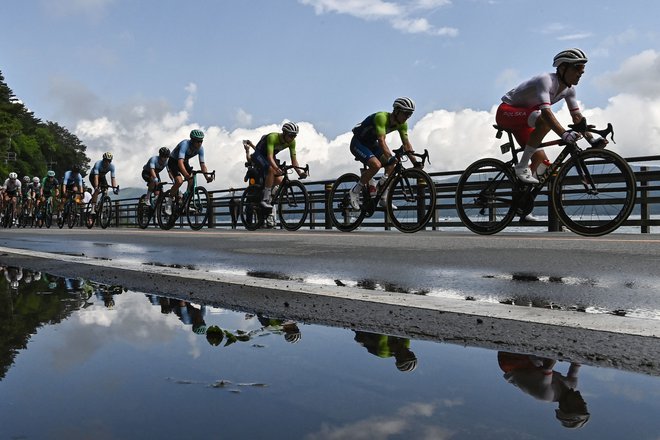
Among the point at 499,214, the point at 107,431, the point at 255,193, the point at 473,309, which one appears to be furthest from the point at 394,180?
the point at 107,431

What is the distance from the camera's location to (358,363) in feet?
6.92

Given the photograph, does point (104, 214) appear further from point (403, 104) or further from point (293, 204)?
point (403, 104)

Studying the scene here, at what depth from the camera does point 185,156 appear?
627 inches

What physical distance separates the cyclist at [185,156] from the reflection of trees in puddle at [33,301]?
34.2ft

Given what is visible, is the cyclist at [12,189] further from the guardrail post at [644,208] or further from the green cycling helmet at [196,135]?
the guardrail post at [644,208]

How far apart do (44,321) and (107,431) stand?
169 cm

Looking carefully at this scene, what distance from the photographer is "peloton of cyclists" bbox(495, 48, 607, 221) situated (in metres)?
7.86

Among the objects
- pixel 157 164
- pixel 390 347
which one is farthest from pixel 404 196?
pixel 157 164

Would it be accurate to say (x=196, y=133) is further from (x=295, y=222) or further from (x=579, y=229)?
(x=579, y=229)

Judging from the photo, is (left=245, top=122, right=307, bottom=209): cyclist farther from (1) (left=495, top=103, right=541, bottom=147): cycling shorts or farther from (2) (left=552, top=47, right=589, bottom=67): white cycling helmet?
(2) (left=552, top=47, right=589, bottom=67): white cycling helmet

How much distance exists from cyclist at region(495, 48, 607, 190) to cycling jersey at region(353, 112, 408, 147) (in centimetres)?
226

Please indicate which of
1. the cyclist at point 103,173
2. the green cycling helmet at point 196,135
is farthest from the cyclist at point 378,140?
the cyclist at point 103,173

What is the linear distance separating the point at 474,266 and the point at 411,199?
555cm

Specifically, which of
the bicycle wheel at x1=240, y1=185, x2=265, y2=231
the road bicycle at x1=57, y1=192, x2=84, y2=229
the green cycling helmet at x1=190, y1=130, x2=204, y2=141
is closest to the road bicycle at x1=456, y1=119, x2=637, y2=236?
the bicycle wheel at x1=240, y1=185, x2=265, y2=231
